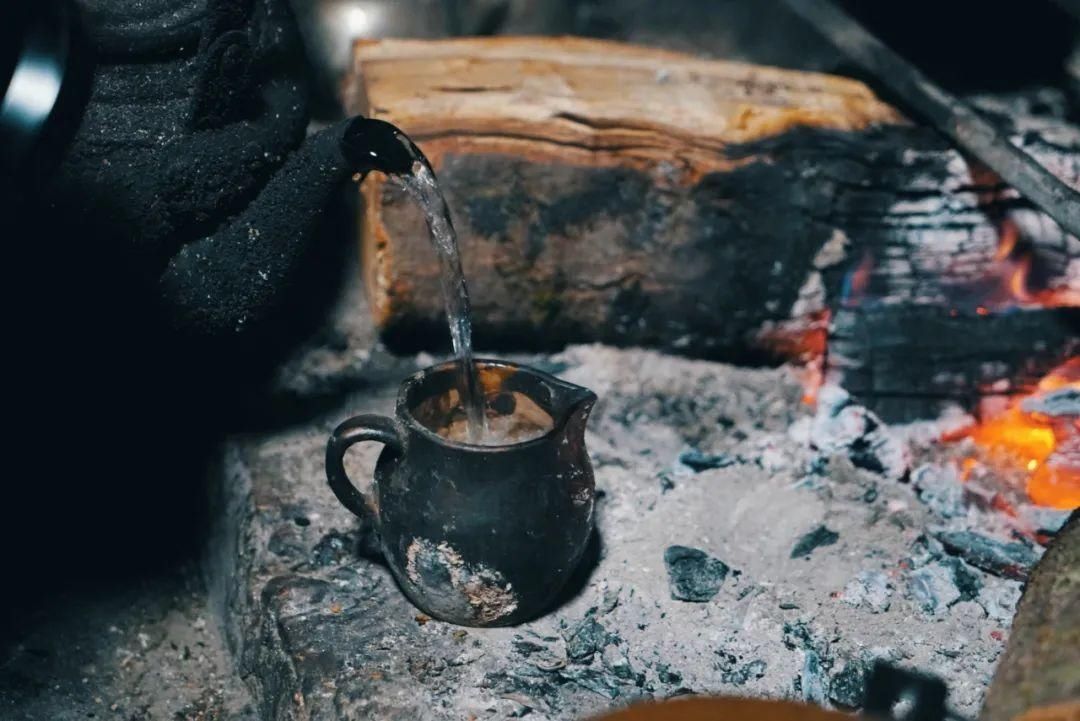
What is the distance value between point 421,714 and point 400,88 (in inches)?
76.0

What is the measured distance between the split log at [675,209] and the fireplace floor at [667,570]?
0.22 m

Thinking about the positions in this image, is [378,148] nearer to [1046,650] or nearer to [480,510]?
[480,510]

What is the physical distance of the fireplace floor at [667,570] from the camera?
2.10 metres

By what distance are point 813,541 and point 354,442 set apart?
1226 mm

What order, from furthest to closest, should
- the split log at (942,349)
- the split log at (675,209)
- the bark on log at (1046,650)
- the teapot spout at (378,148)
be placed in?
1. the split log at (942,349)
2. the split log at (675,209)
3. the teapot spout at (378,148)
4. the bark on log at (1046,650)

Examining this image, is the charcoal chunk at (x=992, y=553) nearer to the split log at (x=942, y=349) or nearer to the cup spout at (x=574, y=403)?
the split log at (x=942, y=349)

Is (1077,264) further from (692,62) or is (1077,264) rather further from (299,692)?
(299,692)

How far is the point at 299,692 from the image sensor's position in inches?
81.0

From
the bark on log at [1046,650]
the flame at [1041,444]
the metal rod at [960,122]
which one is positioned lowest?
the flame at [1041,444]

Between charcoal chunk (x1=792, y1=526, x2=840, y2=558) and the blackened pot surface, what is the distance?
2.16 ft

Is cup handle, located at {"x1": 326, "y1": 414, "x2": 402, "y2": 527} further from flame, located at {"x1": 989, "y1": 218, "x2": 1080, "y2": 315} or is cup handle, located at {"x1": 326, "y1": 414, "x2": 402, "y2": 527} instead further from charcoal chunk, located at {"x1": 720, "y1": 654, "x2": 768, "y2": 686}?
flame, located at {"x1": 989, "y1": 218, "x2": 1080, "y2": 315}

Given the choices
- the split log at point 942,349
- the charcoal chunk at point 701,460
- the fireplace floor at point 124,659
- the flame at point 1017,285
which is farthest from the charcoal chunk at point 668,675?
the flame at point 1017,285

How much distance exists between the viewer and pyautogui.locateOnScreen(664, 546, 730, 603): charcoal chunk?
2.35 metres

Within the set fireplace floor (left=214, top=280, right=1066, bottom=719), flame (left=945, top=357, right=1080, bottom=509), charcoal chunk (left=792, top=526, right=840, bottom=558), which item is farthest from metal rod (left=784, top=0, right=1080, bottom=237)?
charcoal chunk (left=792, top=526, right=840, bottom=558)
